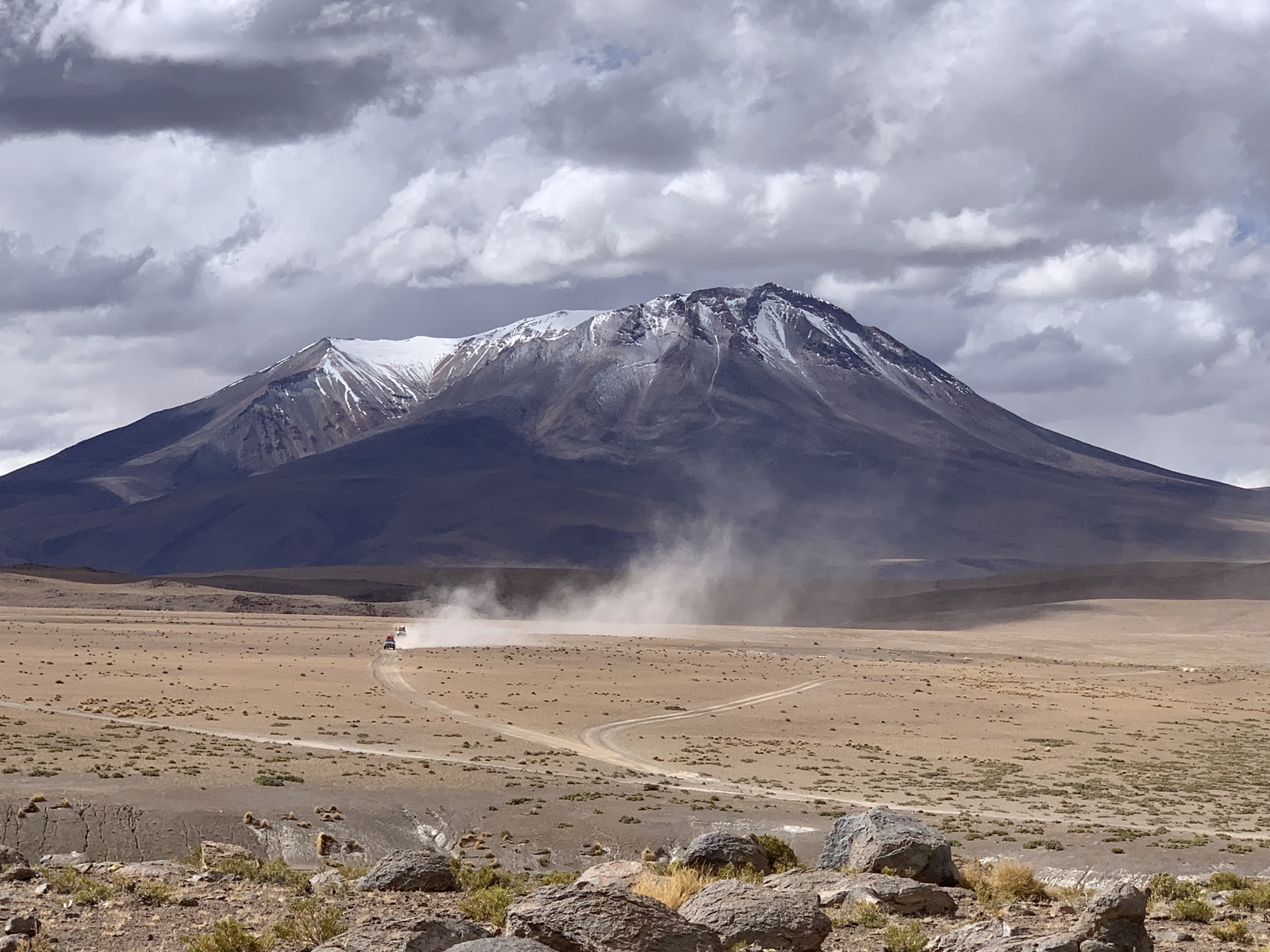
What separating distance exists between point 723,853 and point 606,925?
266 inches

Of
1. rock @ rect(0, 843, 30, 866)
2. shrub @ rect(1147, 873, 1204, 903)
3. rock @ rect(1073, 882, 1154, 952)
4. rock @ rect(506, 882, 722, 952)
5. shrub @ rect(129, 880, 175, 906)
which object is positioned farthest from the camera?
rock @ rect(0, 843, 30, 866)

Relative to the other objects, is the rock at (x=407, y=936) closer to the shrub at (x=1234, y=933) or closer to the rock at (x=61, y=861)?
the shrub at (x=1234, y=933)

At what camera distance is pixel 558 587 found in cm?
16138

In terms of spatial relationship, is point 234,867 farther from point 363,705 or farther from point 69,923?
point 363,705

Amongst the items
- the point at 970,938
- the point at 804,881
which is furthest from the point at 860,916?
the point at 970,938

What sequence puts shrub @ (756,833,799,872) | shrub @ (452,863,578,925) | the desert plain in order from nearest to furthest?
shrub @ (452,863,578,925) → shrub @ (756,833,799,872) → the desert plain

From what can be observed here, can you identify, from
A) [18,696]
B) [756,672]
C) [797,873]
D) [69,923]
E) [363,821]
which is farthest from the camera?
[756,672]

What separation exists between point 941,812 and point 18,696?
33915 mm

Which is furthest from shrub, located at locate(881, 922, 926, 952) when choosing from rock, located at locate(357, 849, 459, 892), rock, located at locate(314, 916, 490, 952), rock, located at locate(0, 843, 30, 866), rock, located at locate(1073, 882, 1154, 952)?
rock, located at locate(0, 843, 30, 866)

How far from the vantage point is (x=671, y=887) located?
15352 mm

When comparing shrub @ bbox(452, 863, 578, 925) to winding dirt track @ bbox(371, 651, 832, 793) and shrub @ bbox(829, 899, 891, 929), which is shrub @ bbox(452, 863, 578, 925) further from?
winding dirt track @ bbox(371, 651, 832, 793)

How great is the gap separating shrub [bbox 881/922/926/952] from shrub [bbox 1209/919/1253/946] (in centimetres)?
314

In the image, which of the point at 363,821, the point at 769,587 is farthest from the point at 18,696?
the point at 769,587

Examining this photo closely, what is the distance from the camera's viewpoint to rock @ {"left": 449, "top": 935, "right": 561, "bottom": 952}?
1115 cm
